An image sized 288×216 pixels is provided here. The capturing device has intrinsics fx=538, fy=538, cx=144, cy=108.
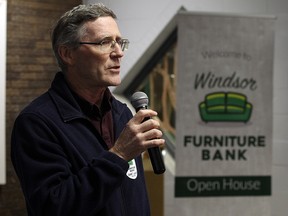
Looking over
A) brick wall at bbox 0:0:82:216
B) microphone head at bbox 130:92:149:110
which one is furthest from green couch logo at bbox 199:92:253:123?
microphone head at bbox 130:92:149:110

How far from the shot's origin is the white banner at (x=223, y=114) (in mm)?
3576

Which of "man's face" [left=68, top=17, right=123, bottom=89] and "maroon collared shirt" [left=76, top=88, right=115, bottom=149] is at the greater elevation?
"man's face" [left=68, top=17, right=123, bottom=89]

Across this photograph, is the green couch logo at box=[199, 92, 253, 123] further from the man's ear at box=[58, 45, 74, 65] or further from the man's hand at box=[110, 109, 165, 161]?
the man's hand at box=[110, 109, 165, 161]

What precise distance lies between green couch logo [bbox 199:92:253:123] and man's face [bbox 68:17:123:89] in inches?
90.1

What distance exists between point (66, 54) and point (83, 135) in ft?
0.80

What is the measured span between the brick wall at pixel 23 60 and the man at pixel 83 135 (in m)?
2.96

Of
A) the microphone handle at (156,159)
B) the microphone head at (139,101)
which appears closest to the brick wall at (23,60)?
the microphone head at (139,101)

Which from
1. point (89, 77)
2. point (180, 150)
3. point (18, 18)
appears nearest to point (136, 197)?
point (89, 77)

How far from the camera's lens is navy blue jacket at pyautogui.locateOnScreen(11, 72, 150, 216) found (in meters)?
1.24

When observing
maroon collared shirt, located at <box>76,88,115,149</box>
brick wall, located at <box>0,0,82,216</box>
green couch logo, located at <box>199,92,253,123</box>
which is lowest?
maroon collared shirt, located at <box>76,88,115,149</box>

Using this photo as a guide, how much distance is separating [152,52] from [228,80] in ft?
3.43

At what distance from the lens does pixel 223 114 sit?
3.66 meters

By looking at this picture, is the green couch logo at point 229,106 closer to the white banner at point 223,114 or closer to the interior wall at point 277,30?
the white banner at point 223,114

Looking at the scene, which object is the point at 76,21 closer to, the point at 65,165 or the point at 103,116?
the point at 103,116
